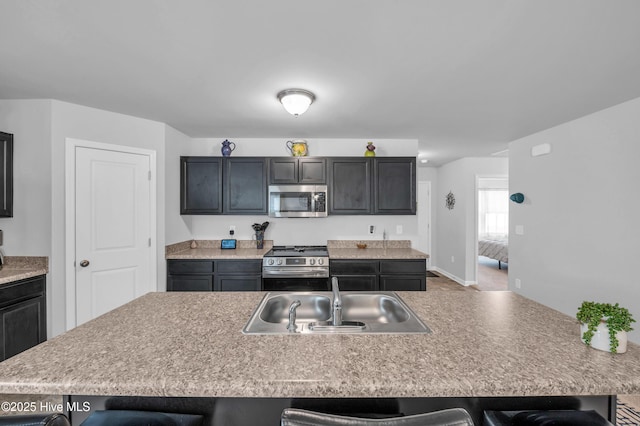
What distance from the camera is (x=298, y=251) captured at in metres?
3.66

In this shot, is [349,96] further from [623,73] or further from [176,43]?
[623,73]

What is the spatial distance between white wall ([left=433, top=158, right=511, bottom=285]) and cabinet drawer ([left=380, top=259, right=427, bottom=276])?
2.49 metres

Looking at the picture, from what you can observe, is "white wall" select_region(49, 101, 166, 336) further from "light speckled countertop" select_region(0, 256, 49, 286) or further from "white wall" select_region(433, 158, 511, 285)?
"white wall" select_region(433, 158, 511, 285)

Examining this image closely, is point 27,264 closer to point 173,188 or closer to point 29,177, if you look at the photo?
point 29,177

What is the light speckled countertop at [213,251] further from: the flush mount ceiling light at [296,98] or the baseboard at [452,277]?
the baseboard at [452,277]

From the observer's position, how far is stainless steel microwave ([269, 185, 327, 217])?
364 centimetres

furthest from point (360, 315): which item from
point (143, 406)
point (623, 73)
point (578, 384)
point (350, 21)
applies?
point (623, 73)

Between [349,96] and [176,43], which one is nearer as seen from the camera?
[176,43]

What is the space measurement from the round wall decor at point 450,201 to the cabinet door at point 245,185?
13.0ft

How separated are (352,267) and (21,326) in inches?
117

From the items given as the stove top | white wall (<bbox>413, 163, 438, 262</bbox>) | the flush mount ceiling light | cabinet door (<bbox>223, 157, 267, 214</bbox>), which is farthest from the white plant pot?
white wall (<bbox>413, 163, 438, 262</bbox>)

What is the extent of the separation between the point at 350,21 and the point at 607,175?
3.10 m

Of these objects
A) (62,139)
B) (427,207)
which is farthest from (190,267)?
(427,207)

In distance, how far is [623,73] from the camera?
211cm
